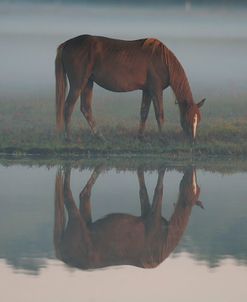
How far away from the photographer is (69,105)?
13836mm

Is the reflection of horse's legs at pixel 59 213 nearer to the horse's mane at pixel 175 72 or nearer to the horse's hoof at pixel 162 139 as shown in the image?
the horse's hoof at pixel 162 139

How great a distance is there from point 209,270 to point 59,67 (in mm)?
5566

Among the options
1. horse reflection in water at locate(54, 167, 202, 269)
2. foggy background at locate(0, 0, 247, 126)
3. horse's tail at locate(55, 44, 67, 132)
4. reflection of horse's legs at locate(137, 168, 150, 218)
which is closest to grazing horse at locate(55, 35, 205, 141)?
horse's tail at locate(55, 44, 67, 132)

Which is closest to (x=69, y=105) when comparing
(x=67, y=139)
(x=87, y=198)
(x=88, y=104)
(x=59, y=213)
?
(x=88, y=104)

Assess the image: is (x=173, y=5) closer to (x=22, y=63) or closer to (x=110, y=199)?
(x=22, y=63)

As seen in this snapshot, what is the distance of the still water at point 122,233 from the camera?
809cm

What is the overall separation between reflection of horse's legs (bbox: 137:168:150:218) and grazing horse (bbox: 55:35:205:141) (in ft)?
4.69

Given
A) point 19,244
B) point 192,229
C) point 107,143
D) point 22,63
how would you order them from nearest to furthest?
1. point 19,244
2. point 192,229
3. point 107,143
4. point 22,63

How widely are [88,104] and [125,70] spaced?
1.86ft

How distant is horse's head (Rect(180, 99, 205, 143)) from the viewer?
13.6 meters

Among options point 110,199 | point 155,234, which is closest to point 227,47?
point 110,199

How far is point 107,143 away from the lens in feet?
44.5

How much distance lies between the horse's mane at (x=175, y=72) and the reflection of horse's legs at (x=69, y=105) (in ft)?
2.80

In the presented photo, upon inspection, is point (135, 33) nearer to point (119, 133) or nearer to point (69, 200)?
point (119, 133)
